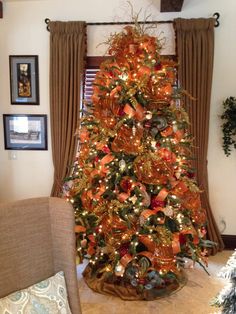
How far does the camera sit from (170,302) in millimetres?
2568

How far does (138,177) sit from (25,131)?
183 cm

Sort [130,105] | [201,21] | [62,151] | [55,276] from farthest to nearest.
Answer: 1. [62,151]
2. [201,21]
3. [130,105]
4. [55,276]

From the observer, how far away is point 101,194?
258 cm

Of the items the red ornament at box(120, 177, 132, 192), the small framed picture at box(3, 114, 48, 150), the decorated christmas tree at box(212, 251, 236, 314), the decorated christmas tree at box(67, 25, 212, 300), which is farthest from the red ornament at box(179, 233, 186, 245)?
the small framed picture at box(3, 114, 48, 150)

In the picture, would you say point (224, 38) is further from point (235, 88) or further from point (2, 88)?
point (2, 88)

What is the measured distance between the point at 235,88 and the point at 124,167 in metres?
1.79

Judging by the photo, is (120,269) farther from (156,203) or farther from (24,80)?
(24,80)

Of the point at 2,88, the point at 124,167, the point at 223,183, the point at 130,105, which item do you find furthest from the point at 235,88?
the point at 2,88

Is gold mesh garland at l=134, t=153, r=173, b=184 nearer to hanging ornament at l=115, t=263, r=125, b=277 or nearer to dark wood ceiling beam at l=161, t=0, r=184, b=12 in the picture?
hanging ornament at l=115, t=263, r=125, b=277

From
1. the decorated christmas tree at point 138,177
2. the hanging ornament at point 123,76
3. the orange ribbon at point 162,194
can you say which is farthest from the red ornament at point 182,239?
the hanging ornament at point 123,76

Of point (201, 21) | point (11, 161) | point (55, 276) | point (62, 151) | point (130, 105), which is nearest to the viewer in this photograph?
point (55, 276)

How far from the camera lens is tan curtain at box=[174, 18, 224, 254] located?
10.8 feet

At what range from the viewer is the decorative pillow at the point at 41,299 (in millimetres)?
1277

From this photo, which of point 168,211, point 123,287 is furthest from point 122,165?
point 123,287
